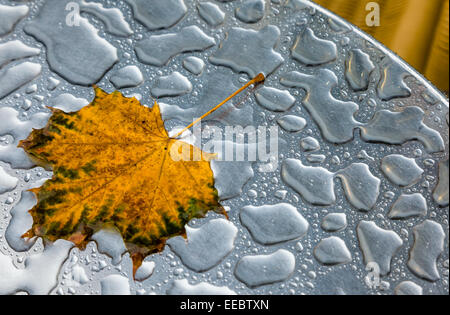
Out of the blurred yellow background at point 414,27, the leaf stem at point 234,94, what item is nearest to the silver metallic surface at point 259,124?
the leaf stem at point 234,94

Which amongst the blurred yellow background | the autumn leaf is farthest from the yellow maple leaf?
the blurred yellow background

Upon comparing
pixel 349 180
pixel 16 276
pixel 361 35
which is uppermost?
pixel 361 35

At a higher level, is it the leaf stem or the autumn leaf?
the leaf stem

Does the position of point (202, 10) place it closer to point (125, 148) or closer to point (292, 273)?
point (125, 148)

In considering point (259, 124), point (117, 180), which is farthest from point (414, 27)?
point (117, 180)

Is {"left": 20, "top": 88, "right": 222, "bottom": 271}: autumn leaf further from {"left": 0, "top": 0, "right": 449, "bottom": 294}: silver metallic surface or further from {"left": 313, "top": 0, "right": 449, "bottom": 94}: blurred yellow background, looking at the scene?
{"left": 313, "top": 0, "right": 449, "bottom": 94}: blurred yellow background

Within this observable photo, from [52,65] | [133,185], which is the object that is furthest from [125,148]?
[52,65]
